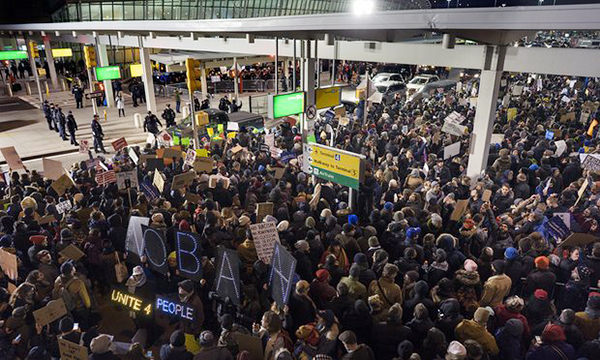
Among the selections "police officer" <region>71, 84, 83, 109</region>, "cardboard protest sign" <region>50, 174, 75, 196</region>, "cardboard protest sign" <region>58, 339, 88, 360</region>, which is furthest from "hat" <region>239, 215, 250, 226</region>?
"police officer" <region>71, 84, 83, 109</region>

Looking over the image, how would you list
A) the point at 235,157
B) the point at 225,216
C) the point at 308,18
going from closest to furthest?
the point at 225,216 < the point at 308,18 < the point at 235,157

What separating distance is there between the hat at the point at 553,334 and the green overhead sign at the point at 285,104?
9.30 m

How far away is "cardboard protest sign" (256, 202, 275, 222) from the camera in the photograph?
795 cm

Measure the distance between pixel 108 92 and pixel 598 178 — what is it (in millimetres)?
28301

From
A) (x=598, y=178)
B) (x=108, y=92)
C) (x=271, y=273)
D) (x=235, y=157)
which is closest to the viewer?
(x=271, y=273)

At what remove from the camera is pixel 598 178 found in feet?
30.7

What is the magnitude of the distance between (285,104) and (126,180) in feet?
18.2

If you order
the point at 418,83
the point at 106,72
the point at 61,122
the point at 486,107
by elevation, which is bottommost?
the point at 61,122

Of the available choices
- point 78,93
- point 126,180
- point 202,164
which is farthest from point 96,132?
point 78,93

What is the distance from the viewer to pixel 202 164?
416 inches

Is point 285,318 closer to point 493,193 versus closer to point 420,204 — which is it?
point 420,204

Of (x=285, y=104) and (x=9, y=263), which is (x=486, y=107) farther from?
(x=9, y=263)

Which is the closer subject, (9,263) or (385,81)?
(9,263)

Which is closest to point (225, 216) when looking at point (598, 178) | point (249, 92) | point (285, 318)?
point (285, 318)
